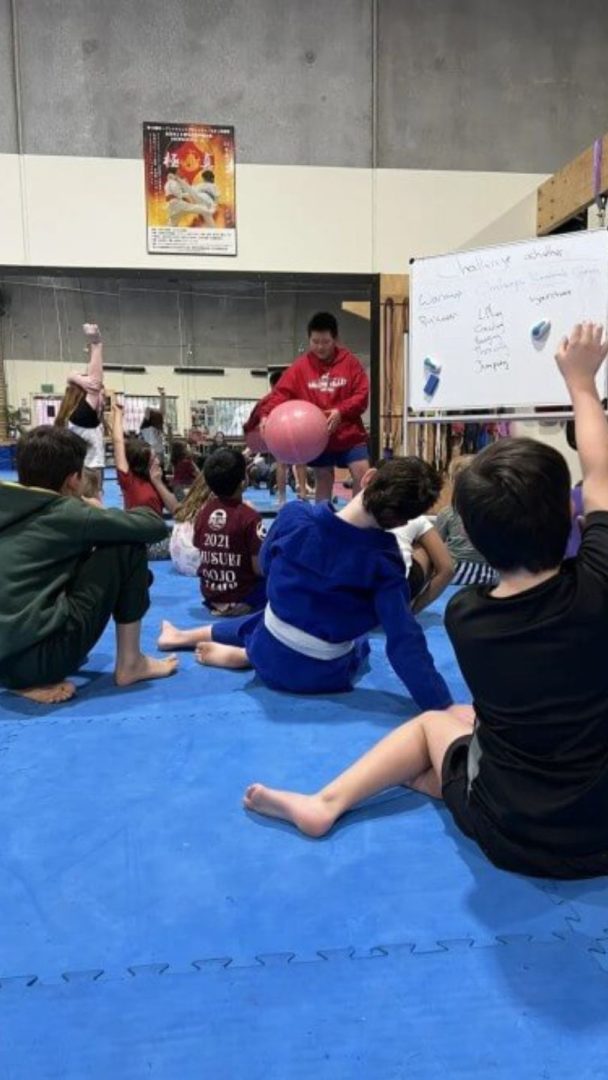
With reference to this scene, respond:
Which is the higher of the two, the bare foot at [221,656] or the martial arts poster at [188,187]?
the martial arts poster at [188,187]

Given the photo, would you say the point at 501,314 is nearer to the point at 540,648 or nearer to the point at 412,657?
the point at 412,657

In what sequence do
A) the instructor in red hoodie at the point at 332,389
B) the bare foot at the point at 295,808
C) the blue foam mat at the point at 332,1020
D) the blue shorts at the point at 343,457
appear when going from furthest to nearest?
the blue shorts at the point at 343,457 → the instructor in red hoodie at the point at 332,389 → the bare foot at the point at 295,808 → the blue foam mat at the point at 332,1020

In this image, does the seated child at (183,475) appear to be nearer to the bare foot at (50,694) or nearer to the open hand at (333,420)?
the open hand at (333,420)

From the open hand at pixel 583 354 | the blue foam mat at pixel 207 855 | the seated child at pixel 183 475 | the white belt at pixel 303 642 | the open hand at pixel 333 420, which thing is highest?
the open hand at pixel 583 354

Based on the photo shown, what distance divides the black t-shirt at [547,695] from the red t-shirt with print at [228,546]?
2.01 metres

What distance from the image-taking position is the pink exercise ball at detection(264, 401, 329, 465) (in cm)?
378

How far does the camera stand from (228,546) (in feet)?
10.9

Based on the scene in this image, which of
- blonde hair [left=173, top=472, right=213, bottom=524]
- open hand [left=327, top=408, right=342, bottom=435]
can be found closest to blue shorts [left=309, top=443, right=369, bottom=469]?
open hand [left=327, top=408, right=342, bottom=435]

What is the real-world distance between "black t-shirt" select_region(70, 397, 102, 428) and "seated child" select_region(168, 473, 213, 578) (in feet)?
4.94

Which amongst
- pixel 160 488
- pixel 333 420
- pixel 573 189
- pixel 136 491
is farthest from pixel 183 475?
pixel 573 189

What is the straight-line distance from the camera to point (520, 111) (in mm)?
7090

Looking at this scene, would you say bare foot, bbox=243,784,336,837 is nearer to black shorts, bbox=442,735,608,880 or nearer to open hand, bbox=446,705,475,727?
black shorts, bbox=442,735,608,880

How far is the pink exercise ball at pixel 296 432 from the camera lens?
3.78 m

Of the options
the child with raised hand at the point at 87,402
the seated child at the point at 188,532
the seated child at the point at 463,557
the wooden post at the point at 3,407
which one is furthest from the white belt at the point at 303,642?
the wooden post at the point at 3,407
